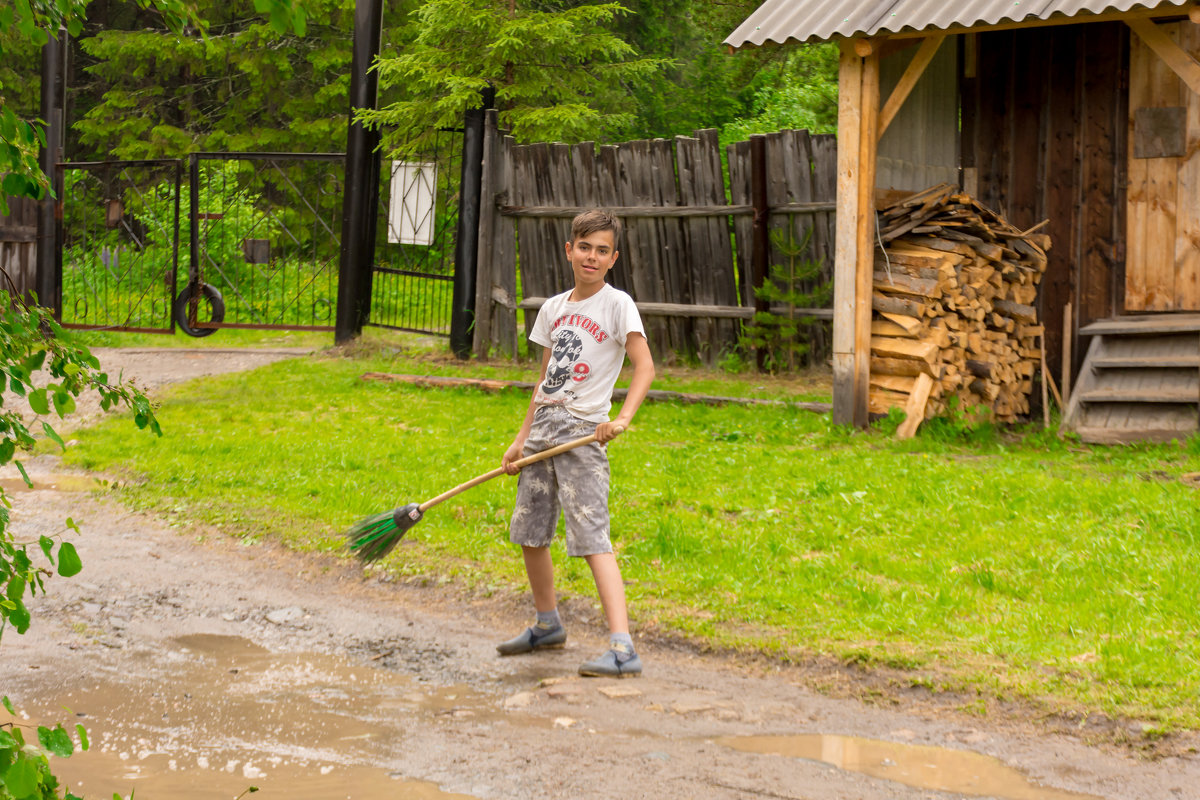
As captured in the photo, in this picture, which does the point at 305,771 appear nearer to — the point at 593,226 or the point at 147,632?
the point at 147,632

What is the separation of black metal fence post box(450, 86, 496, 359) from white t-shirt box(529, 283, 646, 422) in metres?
8.89

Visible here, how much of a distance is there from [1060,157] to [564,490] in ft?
23.3

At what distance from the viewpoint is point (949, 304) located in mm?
9406

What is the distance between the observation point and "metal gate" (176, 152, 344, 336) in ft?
49.4

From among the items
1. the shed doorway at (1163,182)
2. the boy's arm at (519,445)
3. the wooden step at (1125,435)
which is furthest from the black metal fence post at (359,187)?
the boy's arm at (519,445)

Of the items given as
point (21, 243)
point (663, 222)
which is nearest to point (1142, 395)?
point (663, 222)

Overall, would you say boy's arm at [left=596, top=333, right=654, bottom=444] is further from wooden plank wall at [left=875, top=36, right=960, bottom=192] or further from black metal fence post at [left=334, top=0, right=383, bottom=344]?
black metal fence post at [left=334, top=0, right=383, bottom=344]

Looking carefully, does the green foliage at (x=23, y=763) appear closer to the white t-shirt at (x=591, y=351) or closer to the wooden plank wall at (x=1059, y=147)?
the white t-shirt at (x=591, y=351)

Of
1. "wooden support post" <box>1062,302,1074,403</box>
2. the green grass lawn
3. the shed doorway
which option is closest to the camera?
the green grass lawn

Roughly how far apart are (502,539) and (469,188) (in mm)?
7770

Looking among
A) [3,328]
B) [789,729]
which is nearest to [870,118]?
[789,729]

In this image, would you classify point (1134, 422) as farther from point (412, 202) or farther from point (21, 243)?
point (21, 243)

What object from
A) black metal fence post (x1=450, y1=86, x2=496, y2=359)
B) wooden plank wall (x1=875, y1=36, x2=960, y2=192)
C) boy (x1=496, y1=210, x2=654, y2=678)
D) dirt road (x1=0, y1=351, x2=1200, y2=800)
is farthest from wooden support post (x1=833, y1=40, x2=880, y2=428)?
black metal fence post (x1=450, y1=86, x2=496, y2=359)

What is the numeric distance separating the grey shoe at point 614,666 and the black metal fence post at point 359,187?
1045 cm
